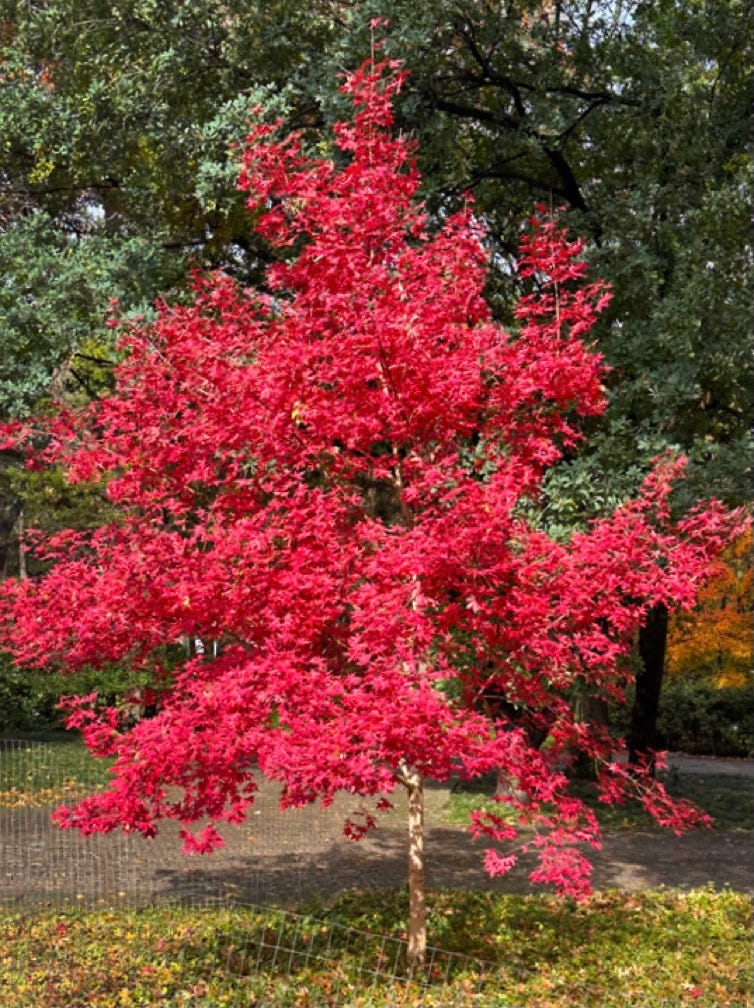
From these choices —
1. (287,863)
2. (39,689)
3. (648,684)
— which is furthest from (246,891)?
(39,689)

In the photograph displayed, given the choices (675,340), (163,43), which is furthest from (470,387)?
(163,43)

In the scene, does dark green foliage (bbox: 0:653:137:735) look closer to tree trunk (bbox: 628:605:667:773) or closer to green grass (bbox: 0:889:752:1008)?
tree trunk (bbox: 628:605:667:773)

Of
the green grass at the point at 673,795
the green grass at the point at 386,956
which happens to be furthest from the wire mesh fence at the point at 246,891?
the green grass at the point at 673,795

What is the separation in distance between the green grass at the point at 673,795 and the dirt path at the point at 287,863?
1.31ft

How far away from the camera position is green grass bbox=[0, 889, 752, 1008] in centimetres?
739

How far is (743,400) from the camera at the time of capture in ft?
36.7

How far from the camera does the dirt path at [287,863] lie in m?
11.1

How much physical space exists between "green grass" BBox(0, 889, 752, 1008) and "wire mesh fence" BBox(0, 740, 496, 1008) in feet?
0.09

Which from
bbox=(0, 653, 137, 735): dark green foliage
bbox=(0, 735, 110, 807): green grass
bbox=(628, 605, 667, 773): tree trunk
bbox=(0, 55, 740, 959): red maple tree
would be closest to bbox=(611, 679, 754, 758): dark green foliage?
bbox=(628, 605, 667, 773): tree trunk

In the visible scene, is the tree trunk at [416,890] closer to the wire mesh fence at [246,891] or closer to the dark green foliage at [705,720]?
the wire mesh fence at [246,891]

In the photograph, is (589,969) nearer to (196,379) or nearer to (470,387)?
(470,387)

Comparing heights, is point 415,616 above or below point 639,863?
above

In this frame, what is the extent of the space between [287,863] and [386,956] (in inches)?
172

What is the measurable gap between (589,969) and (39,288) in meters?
8.33
